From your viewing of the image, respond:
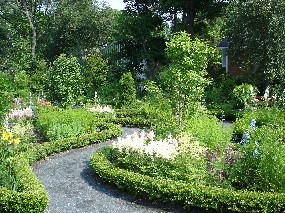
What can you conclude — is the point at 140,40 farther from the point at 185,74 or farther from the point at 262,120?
the point at 185,74

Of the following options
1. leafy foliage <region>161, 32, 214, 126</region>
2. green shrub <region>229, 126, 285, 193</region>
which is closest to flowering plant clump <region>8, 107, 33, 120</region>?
leafy foliage <region>161, 32, 214, 126</region>

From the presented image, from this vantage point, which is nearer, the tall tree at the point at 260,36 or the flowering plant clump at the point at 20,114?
the flowering plant clump at the point at 20,114

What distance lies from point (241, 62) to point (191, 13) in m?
5.62

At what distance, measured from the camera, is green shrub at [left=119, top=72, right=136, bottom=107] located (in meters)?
18.5

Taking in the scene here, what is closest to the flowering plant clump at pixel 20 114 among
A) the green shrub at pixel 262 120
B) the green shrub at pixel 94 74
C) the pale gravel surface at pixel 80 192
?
the pale gravel surface at pixel 80 192

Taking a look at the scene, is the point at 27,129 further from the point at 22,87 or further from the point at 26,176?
the point at 22,87

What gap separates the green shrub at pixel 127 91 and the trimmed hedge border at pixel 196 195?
453 inches

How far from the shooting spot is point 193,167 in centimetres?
669

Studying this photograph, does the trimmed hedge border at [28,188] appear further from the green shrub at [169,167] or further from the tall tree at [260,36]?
the tall tree at [260,36]

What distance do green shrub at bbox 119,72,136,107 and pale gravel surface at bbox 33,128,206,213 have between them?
30.8 ft

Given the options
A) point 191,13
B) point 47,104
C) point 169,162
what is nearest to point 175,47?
point 169,162

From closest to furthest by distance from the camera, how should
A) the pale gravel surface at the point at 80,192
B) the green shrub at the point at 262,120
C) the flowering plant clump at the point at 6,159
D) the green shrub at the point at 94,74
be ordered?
the pale gravel surface at the point at 80,192, the flowering plant clump at the point at 6,159, the green shrub at the point at 262,120, the green shrub at the point at 94,74

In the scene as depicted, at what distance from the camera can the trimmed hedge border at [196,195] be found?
5.64m

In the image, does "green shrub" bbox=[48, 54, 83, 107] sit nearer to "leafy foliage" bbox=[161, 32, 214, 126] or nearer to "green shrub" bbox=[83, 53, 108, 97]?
"leafy foliage" bbox=[161, 32, 214, 126]
